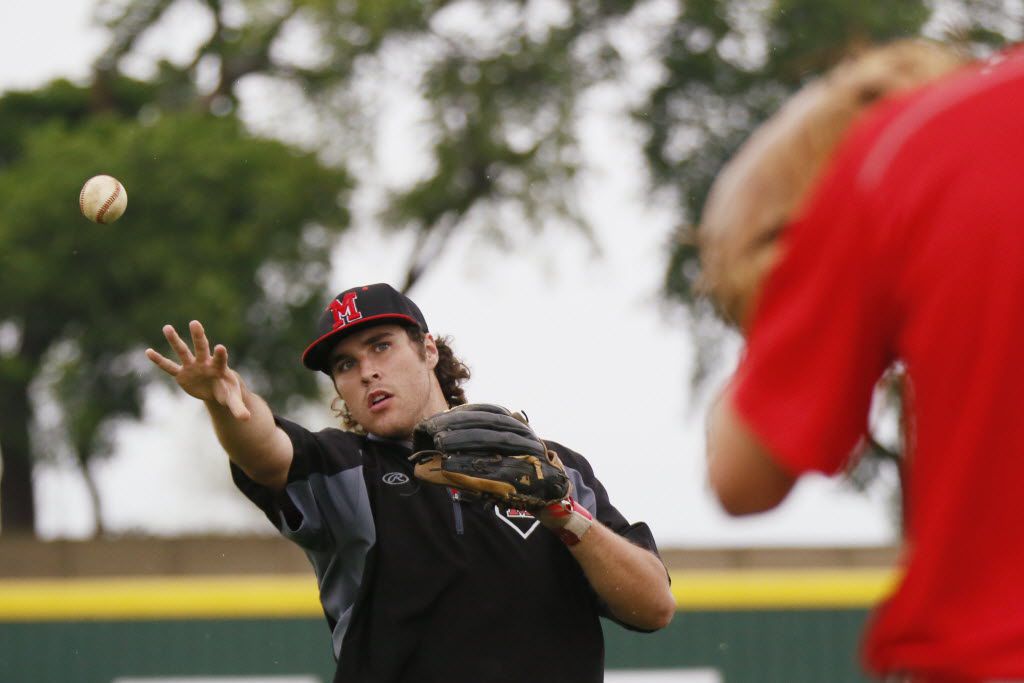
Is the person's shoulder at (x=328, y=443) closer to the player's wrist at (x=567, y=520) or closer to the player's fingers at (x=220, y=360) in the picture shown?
the player's fingers at (x=220, y=360)

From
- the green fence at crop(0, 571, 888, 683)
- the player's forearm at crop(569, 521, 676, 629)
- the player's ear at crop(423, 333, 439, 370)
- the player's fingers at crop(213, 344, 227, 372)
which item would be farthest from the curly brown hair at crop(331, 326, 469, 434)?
the green fence at crop(0, 571, 888, 683)

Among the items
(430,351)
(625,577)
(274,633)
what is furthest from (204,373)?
(274,633)

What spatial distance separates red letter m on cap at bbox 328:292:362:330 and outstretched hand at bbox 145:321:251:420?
1.50 feet

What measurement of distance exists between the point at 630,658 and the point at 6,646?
125 inches

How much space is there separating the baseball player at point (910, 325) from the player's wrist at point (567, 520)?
1.83 metres

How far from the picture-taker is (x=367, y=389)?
354 centimetres

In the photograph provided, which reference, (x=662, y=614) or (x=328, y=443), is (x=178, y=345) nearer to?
(x=328, y=443)

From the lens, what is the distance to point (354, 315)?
139 inches

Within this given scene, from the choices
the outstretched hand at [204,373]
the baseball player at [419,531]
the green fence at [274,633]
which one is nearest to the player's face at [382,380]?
the baseball player at [419,531]

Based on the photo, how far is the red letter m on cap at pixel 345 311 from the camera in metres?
3.53

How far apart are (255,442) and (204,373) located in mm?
218

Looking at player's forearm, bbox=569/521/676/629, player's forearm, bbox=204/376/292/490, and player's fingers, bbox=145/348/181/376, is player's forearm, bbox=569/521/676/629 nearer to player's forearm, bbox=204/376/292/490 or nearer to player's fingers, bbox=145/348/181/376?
player's forearm, bbox=204/376/292/490

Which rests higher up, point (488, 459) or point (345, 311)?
point (345, 311)

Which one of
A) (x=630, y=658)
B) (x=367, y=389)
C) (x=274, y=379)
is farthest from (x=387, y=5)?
(x=367, y=389)
